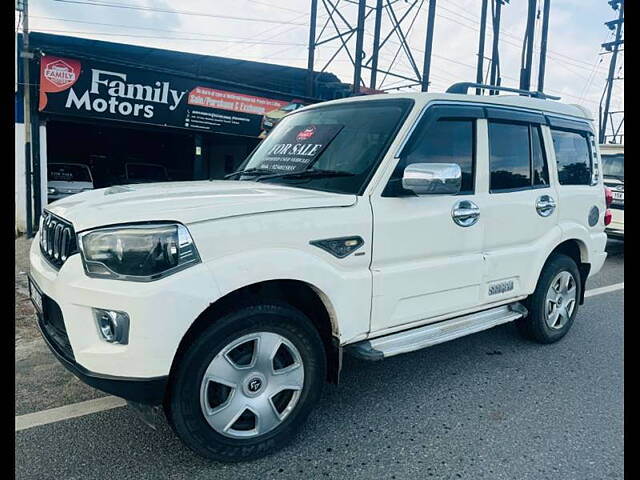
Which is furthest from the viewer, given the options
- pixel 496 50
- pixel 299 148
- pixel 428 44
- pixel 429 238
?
pixel 496 50

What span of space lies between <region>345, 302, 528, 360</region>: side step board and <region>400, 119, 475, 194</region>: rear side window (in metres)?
0.96

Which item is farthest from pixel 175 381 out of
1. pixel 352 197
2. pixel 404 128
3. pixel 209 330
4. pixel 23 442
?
pixel 404 128

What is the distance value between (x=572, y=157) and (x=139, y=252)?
4.06 meters

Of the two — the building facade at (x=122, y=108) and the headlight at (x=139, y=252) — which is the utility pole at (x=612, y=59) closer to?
the building facade at (x=122, y=108)

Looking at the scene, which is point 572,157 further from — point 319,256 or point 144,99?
point 144,99

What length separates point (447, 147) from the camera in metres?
3.59

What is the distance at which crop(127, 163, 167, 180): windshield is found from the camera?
15.7 m

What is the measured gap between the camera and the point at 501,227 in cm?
384

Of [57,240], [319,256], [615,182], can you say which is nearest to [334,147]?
[319,256]

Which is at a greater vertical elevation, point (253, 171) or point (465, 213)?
point (253, 171)

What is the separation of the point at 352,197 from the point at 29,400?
2533mm

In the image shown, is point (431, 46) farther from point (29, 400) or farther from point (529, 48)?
point (29, 400)

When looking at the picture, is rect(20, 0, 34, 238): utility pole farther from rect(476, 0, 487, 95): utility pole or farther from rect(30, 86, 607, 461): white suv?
rect(476, 0, 487, 95): utility pole

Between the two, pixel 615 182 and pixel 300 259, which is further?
pixel 615 182
